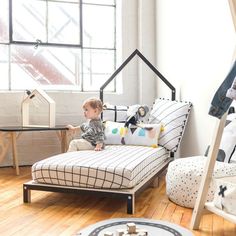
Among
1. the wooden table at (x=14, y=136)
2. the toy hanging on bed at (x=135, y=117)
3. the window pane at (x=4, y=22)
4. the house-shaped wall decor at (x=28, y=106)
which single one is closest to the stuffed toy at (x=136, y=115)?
the toy hanging on bed at (x=135, y=117)

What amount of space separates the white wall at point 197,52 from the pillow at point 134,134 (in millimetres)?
380

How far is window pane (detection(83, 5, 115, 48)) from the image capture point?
4.43 m

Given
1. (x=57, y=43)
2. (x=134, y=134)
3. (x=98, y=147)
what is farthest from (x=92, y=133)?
(x=57, y=43)

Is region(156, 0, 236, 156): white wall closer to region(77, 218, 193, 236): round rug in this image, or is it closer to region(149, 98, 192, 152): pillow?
region(149, 98, 192, 152): pillow

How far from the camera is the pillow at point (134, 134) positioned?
135 inches

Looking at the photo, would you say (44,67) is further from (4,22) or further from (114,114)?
(114,114)

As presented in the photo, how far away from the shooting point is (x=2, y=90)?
4113mm

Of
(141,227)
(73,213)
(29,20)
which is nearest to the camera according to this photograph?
(141,227)

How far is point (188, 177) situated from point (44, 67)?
Result: 2341 millimetres

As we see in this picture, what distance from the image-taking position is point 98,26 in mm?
4457

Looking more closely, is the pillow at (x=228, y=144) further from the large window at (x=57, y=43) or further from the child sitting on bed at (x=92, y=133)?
the large window at (x=57, y=43)

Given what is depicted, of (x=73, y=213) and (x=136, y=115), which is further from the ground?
(x=136, y=115)

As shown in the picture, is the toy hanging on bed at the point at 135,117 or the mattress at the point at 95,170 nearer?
the mattress at the point at 95,170

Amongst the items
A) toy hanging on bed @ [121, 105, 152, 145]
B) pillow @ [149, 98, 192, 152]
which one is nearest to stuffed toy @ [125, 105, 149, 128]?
toy hanging on bed @ [121, 105, 152, 145]
